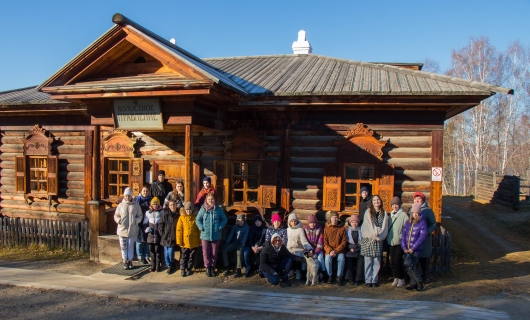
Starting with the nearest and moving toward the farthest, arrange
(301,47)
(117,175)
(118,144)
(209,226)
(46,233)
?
(209,226) → (46,233) → (118,144) → (117,175) → (301,47)

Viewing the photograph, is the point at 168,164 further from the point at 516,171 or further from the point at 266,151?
the point at 516,171

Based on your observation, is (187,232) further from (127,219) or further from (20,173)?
(20,173)

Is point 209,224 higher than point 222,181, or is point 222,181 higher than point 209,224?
point 222,181

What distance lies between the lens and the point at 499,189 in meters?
18.2

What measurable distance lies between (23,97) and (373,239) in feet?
34.8

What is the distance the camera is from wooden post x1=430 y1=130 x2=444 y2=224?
27.6 feet

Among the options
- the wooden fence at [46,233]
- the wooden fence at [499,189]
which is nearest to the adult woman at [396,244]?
the wooden fence at [46,233]

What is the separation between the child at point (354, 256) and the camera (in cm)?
712

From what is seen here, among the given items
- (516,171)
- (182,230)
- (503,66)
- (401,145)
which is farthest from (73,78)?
(516,171)

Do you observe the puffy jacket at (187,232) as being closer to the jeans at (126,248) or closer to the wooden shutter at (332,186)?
the jeans at (126,248)

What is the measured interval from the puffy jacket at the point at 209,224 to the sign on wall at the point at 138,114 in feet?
6.46

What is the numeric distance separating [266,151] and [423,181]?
3.62 m

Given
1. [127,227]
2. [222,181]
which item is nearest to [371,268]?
[222,181]

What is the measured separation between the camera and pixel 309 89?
28.6 feet
